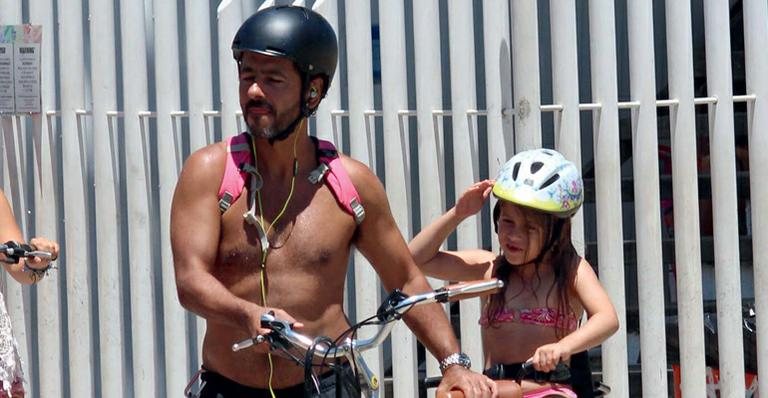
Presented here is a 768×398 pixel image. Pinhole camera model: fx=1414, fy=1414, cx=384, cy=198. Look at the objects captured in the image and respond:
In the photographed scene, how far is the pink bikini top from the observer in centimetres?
463

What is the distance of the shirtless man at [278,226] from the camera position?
3.91 meters

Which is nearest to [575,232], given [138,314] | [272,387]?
[138,314]

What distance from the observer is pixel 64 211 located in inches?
253

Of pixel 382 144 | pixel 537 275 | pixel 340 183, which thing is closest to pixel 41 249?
pixel 340 183

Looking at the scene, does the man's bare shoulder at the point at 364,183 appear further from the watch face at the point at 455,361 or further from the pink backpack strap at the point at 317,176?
the watch face at the point at 455,361

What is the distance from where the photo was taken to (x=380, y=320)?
352 cm

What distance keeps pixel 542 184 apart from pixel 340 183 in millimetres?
901

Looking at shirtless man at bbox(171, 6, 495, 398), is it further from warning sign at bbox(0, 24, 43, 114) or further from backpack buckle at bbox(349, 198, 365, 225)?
warning sign at bbox(0, 24, 43, 114)

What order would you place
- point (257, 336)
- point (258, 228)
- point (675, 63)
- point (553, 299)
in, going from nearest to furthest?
1. point (257, 336)
2. point (258, 228)
3. point (553, 299)
4. point (675, 63)

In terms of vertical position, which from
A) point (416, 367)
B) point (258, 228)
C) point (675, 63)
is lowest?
point (416, 367)

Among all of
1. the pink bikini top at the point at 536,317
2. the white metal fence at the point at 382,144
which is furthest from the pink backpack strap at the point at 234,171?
the white metal fence at the point at 382,144

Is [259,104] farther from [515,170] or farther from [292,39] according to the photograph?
[515,170]

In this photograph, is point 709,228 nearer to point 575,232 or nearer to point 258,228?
point 575,232

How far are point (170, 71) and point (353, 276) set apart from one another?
48.7 inches
